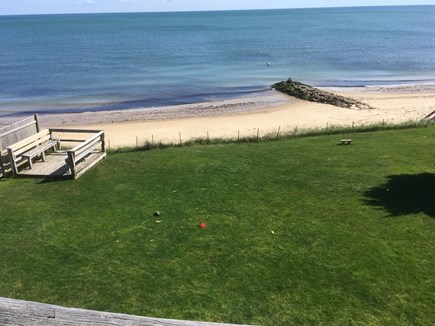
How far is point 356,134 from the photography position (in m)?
19.0

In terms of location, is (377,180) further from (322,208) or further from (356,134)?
(356,134)

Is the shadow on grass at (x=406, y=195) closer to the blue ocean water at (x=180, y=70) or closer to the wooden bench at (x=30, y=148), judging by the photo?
the wooden bench at (x=30, y=148)

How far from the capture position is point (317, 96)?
3984cm

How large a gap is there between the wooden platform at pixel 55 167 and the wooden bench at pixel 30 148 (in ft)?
0.86

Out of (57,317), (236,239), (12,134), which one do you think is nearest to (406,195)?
(236,239)

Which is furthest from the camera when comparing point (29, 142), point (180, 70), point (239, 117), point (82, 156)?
point (180, 70)

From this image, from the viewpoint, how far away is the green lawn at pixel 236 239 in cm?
737

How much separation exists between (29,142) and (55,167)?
4.31 feet

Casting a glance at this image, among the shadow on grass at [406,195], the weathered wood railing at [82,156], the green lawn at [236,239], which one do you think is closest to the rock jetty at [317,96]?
the green lawn at [236,239]

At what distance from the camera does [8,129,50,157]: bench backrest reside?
46.3ft

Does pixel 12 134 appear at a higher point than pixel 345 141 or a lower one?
higher

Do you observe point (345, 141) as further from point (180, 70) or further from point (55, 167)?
point (180, 70)

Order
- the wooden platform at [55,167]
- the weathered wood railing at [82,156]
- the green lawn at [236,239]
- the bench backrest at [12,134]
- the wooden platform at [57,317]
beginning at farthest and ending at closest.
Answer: the bench backrest at [12,134]
the wooden platform at [55,167]
the weathered wood railing at [82,156]
the green lawn at [236,239]
the wooden platform at [57,317]

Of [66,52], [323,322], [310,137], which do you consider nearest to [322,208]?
[323,322]
